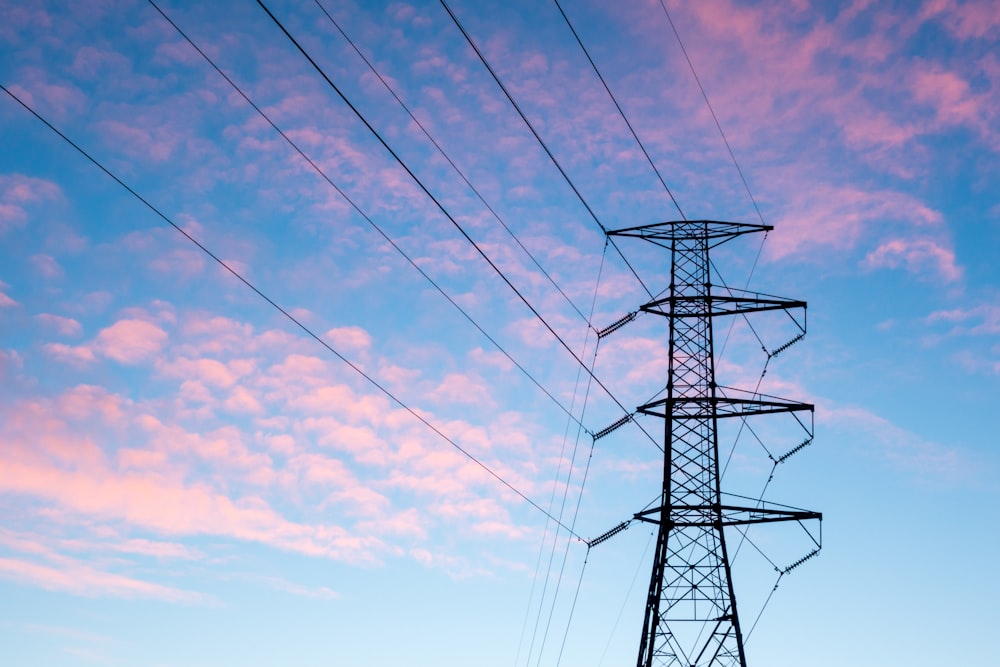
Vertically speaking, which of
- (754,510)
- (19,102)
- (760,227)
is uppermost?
(760,227)

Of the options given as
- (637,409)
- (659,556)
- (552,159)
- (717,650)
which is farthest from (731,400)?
(552,159)

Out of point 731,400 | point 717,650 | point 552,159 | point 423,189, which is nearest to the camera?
point 423,189

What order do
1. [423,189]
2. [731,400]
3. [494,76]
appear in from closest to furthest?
[423,189], [494,76], [731,400]

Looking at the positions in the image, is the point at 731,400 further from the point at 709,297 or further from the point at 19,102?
the point at 19,102

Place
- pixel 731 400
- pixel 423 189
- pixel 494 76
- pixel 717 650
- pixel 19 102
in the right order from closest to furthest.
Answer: pixel 19 102, pixel 423 189, pixel 494 76, pixel 717 650, pixel 731 400

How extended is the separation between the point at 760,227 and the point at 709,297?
10.7ft

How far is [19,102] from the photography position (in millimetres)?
14352

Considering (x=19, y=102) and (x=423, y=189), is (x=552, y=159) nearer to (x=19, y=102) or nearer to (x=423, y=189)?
(x=423, y=189)

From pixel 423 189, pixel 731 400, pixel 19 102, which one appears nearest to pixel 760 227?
pixel 731 400

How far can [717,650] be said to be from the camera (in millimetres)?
32062

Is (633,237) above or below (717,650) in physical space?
above

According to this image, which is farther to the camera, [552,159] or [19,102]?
[552,159]

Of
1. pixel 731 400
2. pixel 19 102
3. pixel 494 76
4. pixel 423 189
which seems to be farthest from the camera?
pixel 731 400

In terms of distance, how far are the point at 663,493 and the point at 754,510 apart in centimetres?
308
